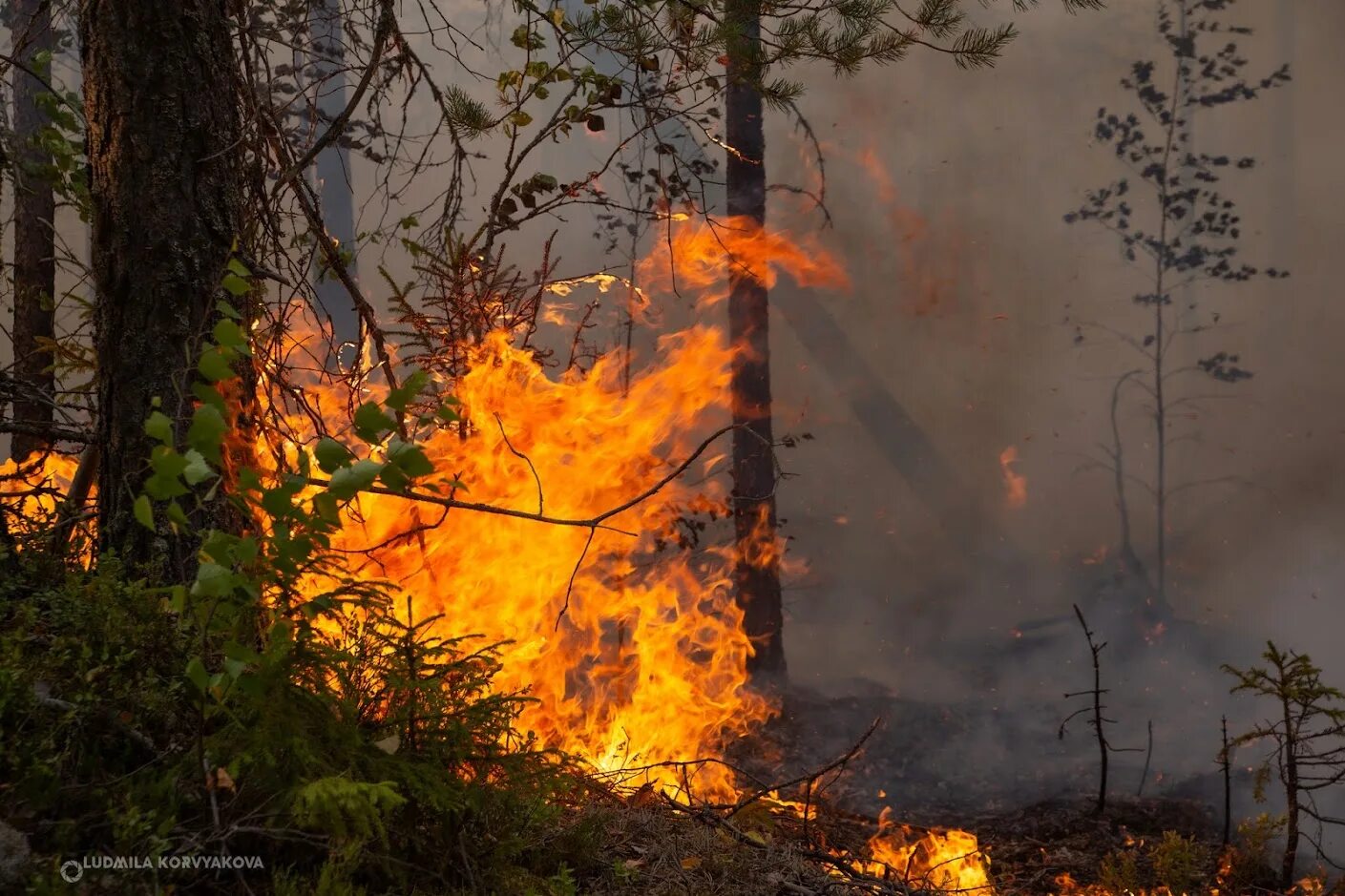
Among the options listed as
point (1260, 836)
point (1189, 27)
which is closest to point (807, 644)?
point (1260, 836)

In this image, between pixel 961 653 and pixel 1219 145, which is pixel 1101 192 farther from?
pixel 961 653

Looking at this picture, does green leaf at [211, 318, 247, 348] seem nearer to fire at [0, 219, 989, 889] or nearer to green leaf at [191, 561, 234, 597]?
green leaf at [191, 561, 234, 597]

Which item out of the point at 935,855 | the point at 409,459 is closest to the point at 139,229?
the point at 409,459

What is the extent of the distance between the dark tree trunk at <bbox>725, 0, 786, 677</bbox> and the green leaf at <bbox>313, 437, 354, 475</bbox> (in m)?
6.69

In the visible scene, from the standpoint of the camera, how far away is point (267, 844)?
191cm

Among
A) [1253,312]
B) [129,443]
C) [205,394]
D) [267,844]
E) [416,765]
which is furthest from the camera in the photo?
[1253,312]

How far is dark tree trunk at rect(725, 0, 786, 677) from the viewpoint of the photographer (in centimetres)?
847

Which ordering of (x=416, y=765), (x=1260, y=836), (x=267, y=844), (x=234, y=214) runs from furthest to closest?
(x=1260, y=836), (x=234, y=214), (x=416, y=765), (x=267, y=844)

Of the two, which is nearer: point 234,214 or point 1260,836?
point 234,214

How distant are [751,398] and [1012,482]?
15.2 feet

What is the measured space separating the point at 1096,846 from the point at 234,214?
223 inches

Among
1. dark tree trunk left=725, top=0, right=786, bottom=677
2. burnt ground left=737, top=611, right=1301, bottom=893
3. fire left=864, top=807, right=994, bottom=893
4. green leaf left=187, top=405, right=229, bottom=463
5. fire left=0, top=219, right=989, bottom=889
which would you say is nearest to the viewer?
green leaf left=187, top=405, right=229, bottom=463

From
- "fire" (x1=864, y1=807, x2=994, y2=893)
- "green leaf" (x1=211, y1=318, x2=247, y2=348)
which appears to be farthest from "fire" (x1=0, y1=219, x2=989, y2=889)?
"green leaf" (x1=211, y1=318, x2=247, y2=348)

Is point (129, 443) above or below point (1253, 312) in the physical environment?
below
